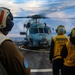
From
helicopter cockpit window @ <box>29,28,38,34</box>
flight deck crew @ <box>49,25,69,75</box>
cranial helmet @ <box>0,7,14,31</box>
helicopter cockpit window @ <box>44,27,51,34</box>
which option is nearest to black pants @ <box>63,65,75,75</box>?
flight deck crew @ <box>49,25,69,75</box>

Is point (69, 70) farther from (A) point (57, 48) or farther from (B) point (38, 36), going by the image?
(B) point (38, 36)

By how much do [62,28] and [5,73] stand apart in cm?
487

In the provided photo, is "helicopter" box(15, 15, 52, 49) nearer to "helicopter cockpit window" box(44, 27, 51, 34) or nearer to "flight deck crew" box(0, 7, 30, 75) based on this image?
"helicopter cockpit window" box(44, 27, 51, 34)

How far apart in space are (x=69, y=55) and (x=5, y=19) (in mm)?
3355

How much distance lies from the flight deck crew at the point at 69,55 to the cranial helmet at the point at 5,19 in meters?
3.13

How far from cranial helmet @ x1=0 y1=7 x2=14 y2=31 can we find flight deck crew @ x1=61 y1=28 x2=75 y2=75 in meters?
3.13

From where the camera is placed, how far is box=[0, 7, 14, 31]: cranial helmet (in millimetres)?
2447

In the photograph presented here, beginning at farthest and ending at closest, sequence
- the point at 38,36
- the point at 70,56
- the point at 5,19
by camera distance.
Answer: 1. the point at 38,36
2. the point at 70,56
3. the point at 5,19

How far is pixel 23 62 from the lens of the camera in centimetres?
238

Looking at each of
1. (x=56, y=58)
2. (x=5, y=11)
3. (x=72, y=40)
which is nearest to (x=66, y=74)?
(x=72, y=40)

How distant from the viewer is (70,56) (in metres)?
5.66

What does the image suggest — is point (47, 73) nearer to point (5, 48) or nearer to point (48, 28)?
point (5, 48)

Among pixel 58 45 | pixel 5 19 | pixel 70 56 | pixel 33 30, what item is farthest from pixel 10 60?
pixel 33 30

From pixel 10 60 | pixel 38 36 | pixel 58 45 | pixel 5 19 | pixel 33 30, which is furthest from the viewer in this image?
pixel 33 30
